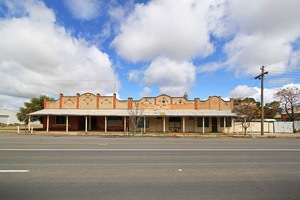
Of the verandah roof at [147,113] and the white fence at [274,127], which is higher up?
the verandah roof at [147,113]

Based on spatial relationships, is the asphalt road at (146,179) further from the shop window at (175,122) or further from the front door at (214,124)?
the front door at (214,124)

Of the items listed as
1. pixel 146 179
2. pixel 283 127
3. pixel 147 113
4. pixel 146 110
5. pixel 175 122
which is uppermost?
pixel 146 110

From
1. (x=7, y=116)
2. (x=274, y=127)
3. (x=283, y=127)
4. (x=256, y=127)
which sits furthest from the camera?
(x=7, y=116)

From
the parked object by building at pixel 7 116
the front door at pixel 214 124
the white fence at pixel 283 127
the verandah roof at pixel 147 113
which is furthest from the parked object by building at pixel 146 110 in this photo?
the parked object by building at pixel 7 116

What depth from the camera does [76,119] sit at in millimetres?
25016

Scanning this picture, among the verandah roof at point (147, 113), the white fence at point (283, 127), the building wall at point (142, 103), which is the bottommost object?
the white fence at point (283, 127)

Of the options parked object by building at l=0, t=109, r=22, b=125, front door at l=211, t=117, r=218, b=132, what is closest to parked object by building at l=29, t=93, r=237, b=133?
front door at l=211, t=117, r=218, b=132

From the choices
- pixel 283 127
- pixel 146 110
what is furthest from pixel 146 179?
pixel 283 127

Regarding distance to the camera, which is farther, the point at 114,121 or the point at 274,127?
the point at 274,127

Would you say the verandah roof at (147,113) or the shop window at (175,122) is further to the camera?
the shop window at (175,122)

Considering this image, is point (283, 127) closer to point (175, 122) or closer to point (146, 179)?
point (175, 122)

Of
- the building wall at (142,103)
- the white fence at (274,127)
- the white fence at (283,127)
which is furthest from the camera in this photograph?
the white fence at (283,127)

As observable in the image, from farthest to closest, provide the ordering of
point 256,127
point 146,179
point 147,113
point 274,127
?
point 274,127, point 256,127, point 147,113, point 146,179

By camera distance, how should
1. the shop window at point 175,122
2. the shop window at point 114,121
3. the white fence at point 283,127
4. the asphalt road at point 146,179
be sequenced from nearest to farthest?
the asphalt road at point 146,179 → the shop window at point 175,122 → the shop window at point 114,121 → the white fence at point 283,127
